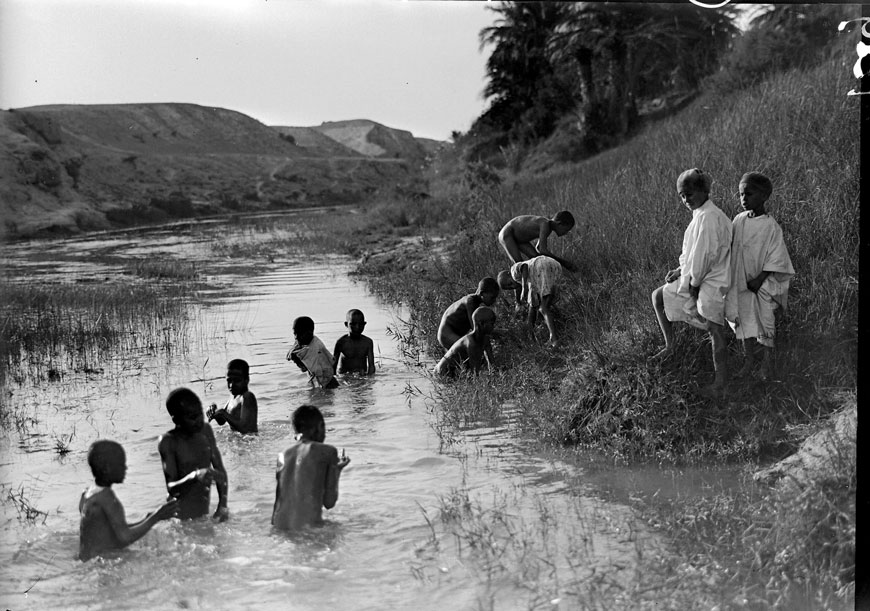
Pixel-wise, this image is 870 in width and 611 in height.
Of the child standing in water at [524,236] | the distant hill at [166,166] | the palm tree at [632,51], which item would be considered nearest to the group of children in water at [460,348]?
the child standing in water at [524,236]

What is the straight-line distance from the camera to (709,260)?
573 cm

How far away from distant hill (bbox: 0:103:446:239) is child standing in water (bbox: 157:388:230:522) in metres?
17.1

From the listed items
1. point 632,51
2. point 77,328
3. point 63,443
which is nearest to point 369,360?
point 63,443

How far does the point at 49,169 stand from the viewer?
89.4 ft

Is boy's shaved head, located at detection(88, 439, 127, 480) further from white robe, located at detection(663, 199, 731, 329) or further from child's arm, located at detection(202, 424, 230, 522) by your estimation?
white robe, located at detection(663, 199, 731, 329)

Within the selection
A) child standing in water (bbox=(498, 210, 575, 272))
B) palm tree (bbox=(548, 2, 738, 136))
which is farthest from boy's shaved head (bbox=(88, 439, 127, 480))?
palm tree (bbox=(548, 2, 738, 136))

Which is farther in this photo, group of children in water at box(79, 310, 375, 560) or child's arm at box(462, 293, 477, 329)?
child's arm at box(462, 293, 477, 329)

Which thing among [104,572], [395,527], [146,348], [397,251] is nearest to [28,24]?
[104,572]

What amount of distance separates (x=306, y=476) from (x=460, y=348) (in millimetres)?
3250

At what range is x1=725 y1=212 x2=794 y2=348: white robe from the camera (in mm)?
5742

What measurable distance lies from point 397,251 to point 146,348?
773 centimetres

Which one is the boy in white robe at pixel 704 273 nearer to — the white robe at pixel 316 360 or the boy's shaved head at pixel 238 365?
the boy's shaved head at pixel 238 365

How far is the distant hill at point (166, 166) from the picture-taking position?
25.3 metres

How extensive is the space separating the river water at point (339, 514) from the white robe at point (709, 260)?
42.9 inches
